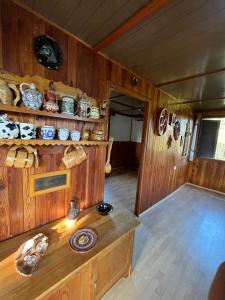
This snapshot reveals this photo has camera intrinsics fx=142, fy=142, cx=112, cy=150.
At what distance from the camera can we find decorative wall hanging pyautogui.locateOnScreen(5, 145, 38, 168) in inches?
37.1

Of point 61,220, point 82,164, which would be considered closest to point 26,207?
A: point 61,220

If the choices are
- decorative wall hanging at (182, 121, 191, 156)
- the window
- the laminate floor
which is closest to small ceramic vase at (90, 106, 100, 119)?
the laminate floor

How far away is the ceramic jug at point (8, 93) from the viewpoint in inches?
32.6

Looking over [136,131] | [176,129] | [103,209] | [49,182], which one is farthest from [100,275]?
[136,131]

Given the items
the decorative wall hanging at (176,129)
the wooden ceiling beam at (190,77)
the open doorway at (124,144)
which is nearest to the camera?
the wooden ceiling beam at (190,77)

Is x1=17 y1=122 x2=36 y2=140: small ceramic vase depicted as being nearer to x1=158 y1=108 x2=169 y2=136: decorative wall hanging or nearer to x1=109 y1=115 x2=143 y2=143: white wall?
x1=158 y1=108 x2=169 y2=136: decorative wall hanging

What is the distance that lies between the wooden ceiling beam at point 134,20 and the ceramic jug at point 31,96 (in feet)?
2.39

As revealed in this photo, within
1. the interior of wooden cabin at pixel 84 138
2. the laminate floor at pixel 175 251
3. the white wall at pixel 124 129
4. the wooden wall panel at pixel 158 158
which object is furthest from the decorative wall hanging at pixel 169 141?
the white wall at pixel 124 129

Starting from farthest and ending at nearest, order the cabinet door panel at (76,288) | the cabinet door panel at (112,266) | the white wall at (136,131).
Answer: the white wall at (136,131) → the cabinet door panel at (112,266) → the cabinet door panel at (76,288)

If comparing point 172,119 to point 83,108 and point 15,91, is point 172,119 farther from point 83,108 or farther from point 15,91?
point 15,91

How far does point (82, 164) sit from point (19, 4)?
4.07 ft

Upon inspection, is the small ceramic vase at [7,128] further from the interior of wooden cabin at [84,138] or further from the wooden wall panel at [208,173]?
the wooden wall panel at [208,173]

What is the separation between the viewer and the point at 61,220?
131cm

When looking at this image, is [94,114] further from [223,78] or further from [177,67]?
[223,78]
